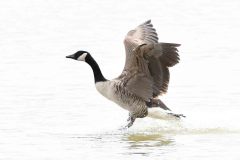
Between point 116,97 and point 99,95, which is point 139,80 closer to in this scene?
point 116,97

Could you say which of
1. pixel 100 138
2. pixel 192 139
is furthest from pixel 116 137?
pixel 192 139

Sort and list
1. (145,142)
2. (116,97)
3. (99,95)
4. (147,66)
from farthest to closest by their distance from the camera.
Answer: (99,95) < (116,97) < (147,66) < (145,142)

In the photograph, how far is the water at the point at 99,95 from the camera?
1175cm

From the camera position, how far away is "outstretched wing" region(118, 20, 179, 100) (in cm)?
1259

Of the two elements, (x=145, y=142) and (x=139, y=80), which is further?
(x=139, y=80)

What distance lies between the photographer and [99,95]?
15.9m

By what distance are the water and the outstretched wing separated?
1.83 feet

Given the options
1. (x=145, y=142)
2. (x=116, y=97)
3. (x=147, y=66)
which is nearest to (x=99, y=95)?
(x=116, y=97)

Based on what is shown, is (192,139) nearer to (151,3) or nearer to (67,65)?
(67,65)

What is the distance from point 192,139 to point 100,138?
123 centimetres

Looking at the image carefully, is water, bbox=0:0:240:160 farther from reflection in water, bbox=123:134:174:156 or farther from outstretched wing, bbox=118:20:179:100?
outstretched wing, bbox=118:20:179:100

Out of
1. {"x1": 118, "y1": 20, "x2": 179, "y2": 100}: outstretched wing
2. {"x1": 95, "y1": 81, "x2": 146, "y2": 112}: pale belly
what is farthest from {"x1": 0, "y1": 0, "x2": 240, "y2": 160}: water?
{"x1": 118, "y1": 20, "x2": 179, "y2": 100}: outstretched wing

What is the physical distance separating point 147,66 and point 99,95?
3.13 m

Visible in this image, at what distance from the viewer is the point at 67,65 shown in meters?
18.9
